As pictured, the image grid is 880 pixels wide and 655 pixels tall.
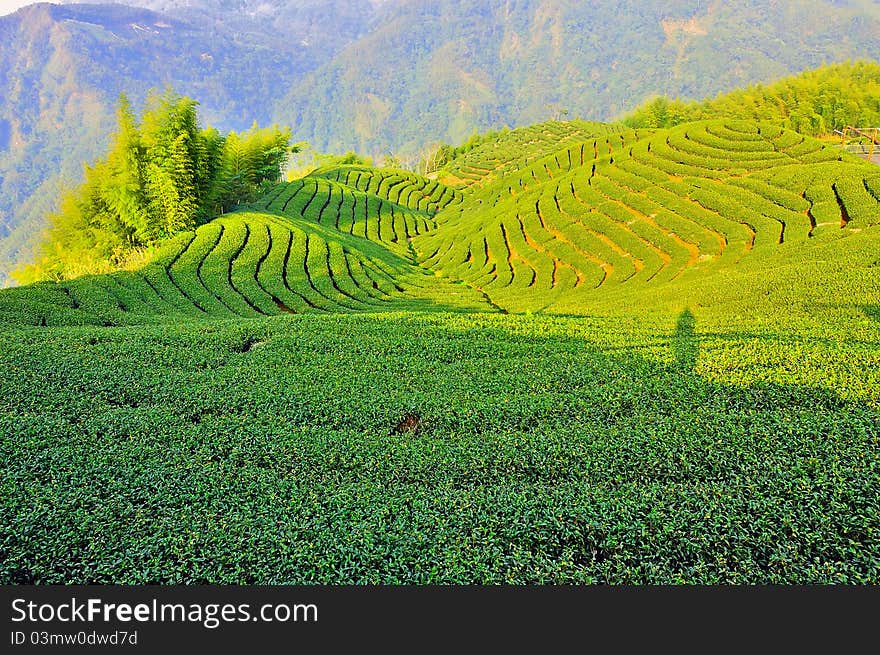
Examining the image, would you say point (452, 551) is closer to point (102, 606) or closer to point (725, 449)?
point (102, 606)

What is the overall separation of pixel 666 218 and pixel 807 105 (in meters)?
43.6

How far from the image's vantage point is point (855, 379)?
6.67m

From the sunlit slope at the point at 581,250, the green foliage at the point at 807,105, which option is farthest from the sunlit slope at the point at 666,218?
the green foliage at the point at 807,105

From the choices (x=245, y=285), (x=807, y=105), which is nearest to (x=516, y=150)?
(x=807, y=105)

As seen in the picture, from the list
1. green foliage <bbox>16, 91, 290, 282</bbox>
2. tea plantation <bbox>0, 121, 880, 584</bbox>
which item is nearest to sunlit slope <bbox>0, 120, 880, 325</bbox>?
tea plantation <bbox>0, 121, 880, 584</bbox>

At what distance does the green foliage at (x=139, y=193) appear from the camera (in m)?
21.5

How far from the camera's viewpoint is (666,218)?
23953 millimetres

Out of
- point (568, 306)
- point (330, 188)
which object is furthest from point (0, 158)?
point (568, 306)

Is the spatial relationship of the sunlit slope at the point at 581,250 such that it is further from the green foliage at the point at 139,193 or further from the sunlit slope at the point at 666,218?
the green foliage at the point at 139,193

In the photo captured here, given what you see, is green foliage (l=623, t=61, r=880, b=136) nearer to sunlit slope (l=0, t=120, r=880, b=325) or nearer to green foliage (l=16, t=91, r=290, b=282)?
sunlit slope (l=0, t=120, r=880, b=325)

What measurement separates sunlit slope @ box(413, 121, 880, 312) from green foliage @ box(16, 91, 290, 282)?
46.8 feet

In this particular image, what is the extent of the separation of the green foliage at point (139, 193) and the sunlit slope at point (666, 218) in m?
14.3

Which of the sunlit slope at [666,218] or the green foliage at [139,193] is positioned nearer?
the sunlit slope at [666,218]

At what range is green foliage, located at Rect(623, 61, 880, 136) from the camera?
166 feet
